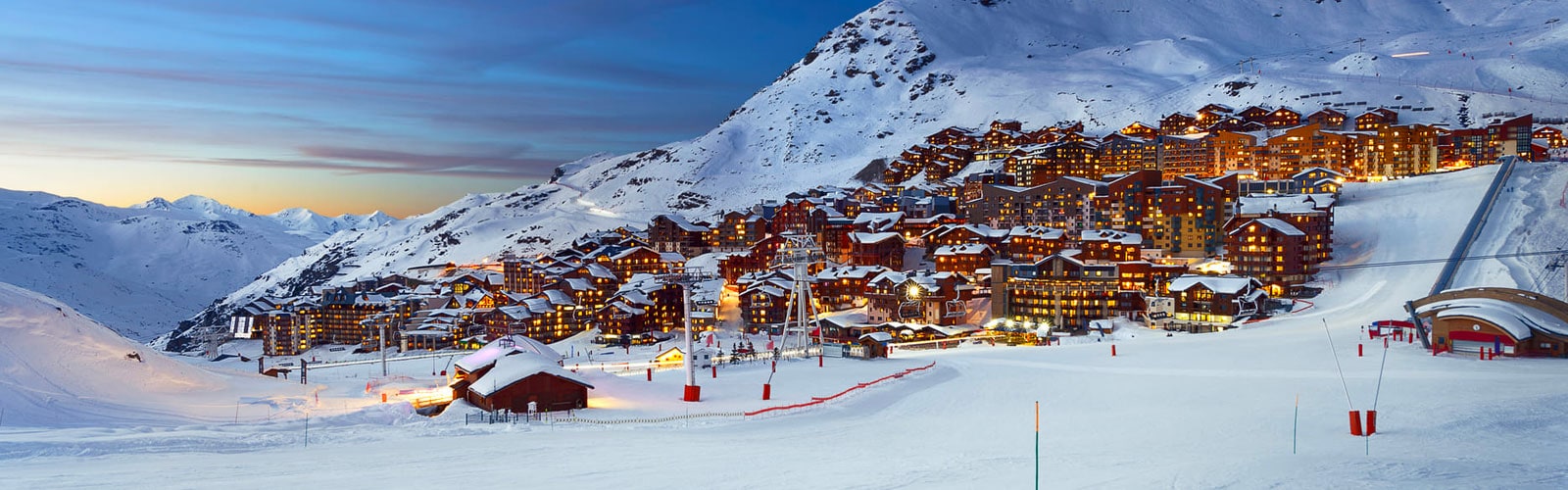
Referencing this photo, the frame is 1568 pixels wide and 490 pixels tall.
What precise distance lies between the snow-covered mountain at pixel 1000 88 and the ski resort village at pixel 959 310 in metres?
1.13

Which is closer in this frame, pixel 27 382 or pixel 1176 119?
pixel 27 382

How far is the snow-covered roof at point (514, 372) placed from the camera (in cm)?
2470

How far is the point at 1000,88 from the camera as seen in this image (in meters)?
154

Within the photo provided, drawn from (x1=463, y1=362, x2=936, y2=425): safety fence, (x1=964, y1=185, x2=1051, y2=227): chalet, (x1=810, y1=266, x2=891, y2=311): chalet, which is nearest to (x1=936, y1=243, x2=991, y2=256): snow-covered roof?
(x1=810, y1=266, x2=891, y2=311): chalet

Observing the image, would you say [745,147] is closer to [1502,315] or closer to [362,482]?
[1502,315]

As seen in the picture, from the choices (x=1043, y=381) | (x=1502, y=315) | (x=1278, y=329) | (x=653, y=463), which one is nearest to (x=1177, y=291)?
(x=1278, y=329)

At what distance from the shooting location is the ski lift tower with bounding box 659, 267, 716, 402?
26.7 m

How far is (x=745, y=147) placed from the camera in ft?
504

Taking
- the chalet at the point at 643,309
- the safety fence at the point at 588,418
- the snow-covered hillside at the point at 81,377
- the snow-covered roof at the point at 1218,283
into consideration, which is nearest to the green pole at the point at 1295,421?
the safety fence at the point at 588,418

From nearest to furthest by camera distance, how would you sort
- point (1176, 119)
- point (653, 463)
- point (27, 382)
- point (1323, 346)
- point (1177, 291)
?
1. point (653, 463)
2. point (27, 382)
3. point (1323, 346)
4. point (1177, 291)
5. point (1176, 119)

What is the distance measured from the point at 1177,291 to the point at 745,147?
107 m

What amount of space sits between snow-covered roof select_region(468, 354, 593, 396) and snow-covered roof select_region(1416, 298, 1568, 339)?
24237 mm

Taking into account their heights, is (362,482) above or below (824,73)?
below

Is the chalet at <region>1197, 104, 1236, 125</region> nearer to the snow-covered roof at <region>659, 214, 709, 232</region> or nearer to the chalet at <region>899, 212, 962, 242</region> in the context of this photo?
the chalet at <region>899, 212, 962, 242</region>
